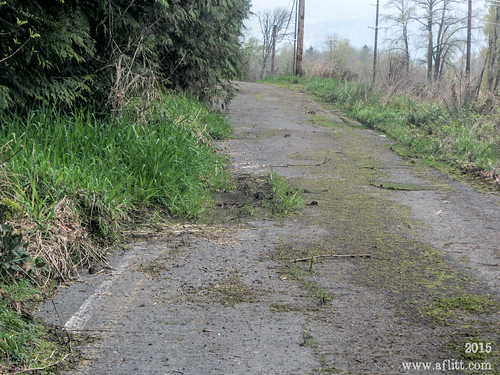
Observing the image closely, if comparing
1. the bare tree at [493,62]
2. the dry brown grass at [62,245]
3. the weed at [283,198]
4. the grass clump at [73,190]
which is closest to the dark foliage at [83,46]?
the grass clump at [73,190]

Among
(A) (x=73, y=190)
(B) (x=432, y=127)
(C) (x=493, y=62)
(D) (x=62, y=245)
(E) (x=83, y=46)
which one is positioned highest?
(C) (x=493, y=62)

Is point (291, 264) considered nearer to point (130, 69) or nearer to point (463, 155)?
point (130, 69)

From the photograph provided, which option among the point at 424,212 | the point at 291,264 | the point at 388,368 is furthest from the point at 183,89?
the point at 388,368

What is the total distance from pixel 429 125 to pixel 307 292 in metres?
8.96

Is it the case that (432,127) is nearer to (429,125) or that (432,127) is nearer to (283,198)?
(429,125)

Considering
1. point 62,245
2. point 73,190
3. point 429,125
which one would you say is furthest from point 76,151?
point 429,125

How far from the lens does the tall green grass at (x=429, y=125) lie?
8992 mm

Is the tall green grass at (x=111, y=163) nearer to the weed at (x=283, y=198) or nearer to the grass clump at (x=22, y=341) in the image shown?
the weed at (x=283, y=198)

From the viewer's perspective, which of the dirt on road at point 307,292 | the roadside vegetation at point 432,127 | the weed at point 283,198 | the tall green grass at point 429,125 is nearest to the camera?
the dirt on road at point 307,292

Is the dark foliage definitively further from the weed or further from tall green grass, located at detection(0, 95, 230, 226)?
the weed

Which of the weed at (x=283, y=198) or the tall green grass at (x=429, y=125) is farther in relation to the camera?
the tall green grass at (x=429, y=125)

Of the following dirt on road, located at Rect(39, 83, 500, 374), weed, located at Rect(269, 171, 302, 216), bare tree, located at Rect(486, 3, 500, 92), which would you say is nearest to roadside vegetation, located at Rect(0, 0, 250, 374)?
dirt on road, located at Rect(39, 83, 500, 374)

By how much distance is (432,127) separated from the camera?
1136 centimetres

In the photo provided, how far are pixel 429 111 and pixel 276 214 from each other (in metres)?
8.17
